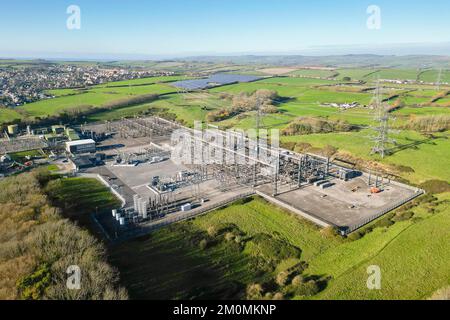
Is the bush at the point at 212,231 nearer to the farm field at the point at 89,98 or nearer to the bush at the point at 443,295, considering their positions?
the bush at the point at 443,295

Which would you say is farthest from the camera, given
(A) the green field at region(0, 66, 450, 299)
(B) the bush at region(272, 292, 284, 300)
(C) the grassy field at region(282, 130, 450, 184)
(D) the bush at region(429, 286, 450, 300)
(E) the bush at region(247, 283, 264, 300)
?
(C) the grassy field at region(282, 130, 450, 184)

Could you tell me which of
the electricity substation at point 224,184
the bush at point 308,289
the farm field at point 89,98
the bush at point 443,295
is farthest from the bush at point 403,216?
the farm field at point 89,98

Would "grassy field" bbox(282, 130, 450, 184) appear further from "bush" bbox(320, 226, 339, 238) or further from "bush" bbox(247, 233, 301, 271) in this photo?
"bush" bbox(247, 233, 301, 271)

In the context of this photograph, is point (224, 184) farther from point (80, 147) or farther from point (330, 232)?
point (80, 147)

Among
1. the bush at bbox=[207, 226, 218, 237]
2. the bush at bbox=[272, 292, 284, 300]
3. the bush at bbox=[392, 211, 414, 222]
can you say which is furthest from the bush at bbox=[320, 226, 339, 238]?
the bush at bbox=[207, 226, 218, 237]
